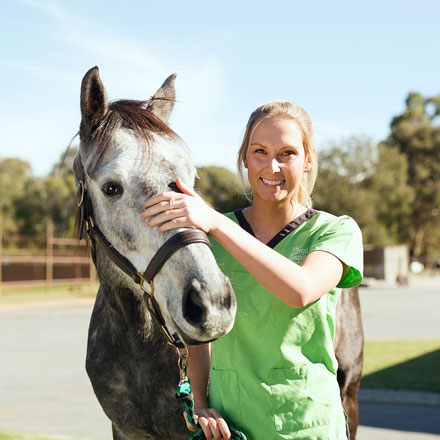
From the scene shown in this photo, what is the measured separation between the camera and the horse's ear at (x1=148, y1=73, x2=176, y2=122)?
2.74m

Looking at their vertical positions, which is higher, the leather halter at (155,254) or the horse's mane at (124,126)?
the horse's mane at (124,126)

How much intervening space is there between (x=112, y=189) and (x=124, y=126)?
347mm

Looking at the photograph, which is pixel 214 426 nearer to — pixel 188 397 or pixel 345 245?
pixel 188 397

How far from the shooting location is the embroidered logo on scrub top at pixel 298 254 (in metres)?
1.86

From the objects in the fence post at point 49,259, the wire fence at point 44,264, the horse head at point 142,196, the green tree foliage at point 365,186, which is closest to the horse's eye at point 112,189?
the horse head at point 142,196

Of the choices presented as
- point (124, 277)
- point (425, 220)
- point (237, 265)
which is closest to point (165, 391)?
point (124, 277)

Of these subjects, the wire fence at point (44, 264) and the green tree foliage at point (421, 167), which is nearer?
the wire fence at point (44, 264)

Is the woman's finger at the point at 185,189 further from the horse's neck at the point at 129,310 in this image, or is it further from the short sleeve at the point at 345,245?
the horse's neck at the point at 129,310

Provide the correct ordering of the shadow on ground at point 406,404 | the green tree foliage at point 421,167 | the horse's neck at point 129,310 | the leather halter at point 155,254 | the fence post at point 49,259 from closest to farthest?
the leather halter at point 155,254 < the horse's neck at point 129,310 < the shadow on ground at point 406,404 < the fence post at point 49,259 < the green tree foliage at point 421,167

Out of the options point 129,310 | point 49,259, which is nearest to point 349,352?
point 129,310

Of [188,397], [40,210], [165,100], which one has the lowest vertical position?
[40,210]

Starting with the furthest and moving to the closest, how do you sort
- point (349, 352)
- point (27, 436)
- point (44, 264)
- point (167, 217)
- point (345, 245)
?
point (44, 264)
point (27, 436)
point (349, 352)
point (345, 245)
point (167, 217)

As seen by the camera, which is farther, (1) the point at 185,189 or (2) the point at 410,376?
(2) the point at 410,376

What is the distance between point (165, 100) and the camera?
2840mm
